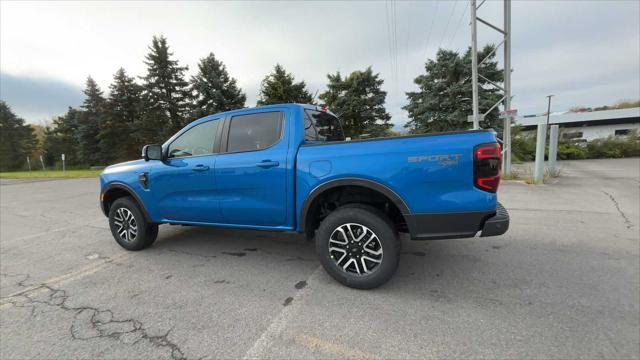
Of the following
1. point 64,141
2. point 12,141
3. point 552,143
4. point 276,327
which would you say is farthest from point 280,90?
point 12,141

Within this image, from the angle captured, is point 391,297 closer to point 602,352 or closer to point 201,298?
point 602,352

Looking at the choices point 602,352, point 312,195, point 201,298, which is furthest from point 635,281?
point 201,298

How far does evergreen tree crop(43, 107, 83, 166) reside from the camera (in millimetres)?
41219

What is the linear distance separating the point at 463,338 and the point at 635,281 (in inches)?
93.5

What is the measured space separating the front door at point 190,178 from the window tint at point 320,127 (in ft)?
3.79

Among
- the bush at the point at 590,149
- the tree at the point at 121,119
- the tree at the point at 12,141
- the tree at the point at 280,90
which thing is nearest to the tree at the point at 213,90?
the tree at the point at 280,90

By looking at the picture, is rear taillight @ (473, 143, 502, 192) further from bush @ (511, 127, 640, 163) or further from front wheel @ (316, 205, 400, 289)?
bush @ (511, 127, 640, 163)

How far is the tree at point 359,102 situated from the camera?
2575 centimetres

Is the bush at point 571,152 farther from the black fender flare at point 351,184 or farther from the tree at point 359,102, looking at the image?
A: the black fender flare at point 351,184

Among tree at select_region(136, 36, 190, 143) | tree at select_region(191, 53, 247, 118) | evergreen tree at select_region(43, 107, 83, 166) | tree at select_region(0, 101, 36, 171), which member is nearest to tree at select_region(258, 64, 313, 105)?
tree at select_region(191, 53, 247, 118)

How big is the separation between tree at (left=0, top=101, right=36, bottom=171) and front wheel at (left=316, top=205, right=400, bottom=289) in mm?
62233

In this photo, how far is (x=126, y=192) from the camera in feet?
13.4

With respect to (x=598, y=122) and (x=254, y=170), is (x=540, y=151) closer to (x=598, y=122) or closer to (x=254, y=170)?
(x=254, y=170)

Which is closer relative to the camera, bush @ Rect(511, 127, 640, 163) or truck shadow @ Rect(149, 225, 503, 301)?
truck shadow @ Rect(149, 225, 503, 301)
